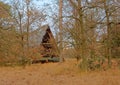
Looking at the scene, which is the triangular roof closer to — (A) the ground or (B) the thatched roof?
(B) the thatched roof

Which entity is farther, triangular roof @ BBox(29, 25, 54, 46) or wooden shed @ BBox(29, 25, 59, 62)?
triangular roof @ BBox(29, 25, 54, 46)

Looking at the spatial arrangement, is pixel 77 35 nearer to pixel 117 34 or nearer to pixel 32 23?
pixel 117 34

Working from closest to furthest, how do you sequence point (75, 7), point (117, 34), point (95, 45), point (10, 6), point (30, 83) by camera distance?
point (30, 83), point (75, 7), point (95, 45), point (117, 34), point (10, 6)

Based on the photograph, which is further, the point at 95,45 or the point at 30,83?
the point at 95,45

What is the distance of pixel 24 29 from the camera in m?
30.5

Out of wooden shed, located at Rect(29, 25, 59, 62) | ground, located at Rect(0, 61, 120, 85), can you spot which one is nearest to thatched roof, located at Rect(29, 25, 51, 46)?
wooden shed, located at Rect(29, 25, 59, 62)

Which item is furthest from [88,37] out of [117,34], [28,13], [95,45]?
[28,13]

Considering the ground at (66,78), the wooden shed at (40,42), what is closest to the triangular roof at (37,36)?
the wooden shed at (40,42)

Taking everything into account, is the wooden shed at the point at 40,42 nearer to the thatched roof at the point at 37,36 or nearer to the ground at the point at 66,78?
the thatched roof at the point at 37,36

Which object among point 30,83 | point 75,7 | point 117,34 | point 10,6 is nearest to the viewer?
point 30,83

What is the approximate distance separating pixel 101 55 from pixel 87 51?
150 centimetres

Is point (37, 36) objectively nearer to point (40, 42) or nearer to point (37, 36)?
point (37, 36)

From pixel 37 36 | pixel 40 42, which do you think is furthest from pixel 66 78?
A: pixel 40 42

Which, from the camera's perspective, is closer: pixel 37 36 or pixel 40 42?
pixel 37 36
